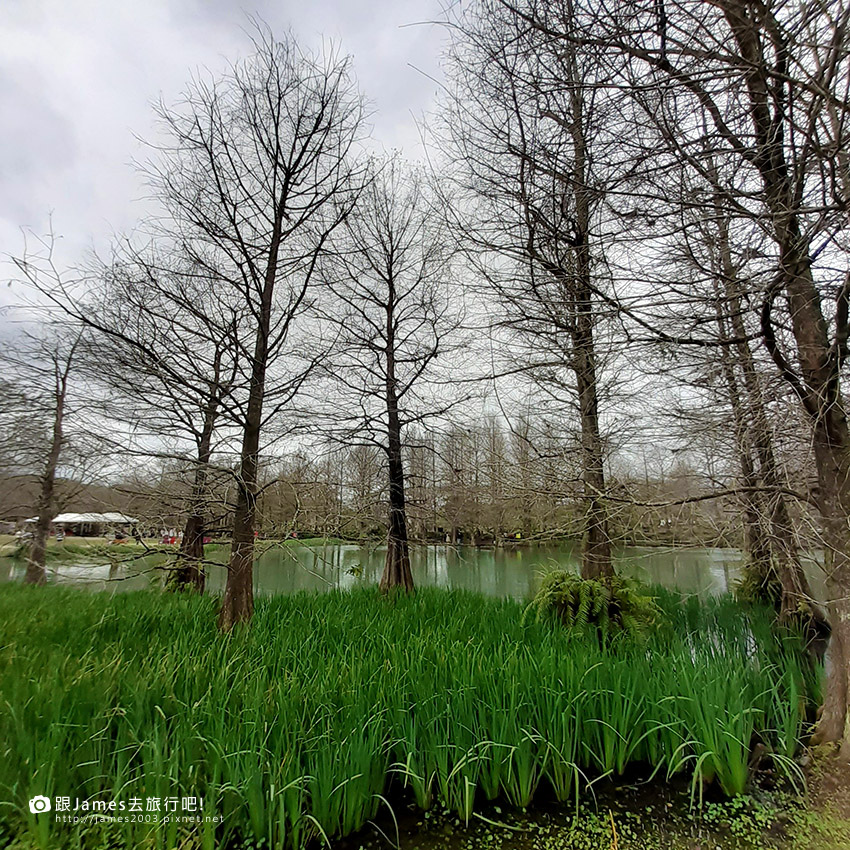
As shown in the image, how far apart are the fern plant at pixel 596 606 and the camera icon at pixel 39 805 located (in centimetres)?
426

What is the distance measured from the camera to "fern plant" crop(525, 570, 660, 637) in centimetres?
475

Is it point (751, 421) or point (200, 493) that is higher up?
point (751, 421)

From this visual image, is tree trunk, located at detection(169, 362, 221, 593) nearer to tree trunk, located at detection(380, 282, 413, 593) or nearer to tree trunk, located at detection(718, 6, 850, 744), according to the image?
tree trunk, located at detection(380, 282, 413, 593)

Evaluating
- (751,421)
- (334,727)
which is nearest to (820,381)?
(751,421)

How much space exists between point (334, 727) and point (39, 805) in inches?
46.1

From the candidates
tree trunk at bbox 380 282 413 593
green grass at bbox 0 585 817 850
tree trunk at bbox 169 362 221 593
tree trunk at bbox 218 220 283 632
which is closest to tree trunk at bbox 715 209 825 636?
green grass at bbox 0 585 817 850

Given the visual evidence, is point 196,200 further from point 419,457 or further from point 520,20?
point 419,457

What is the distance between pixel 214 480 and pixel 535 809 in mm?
3745

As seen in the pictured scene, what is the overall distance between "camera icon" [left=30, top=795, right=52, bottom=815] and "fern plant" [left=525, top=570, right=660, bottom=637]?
4.26 meters

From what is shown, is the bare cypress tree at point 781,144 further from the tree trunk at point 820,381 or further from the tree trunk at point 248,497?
the tree trunk at point 248,497

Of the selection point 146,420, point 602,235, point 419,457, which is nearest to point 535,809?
point 602,235

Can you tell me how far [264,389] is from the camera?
4.49 m

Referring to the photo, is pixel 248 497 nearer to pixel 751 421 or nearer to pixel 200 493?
pixel 200 493

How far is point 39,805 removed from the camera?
165 centimetres
